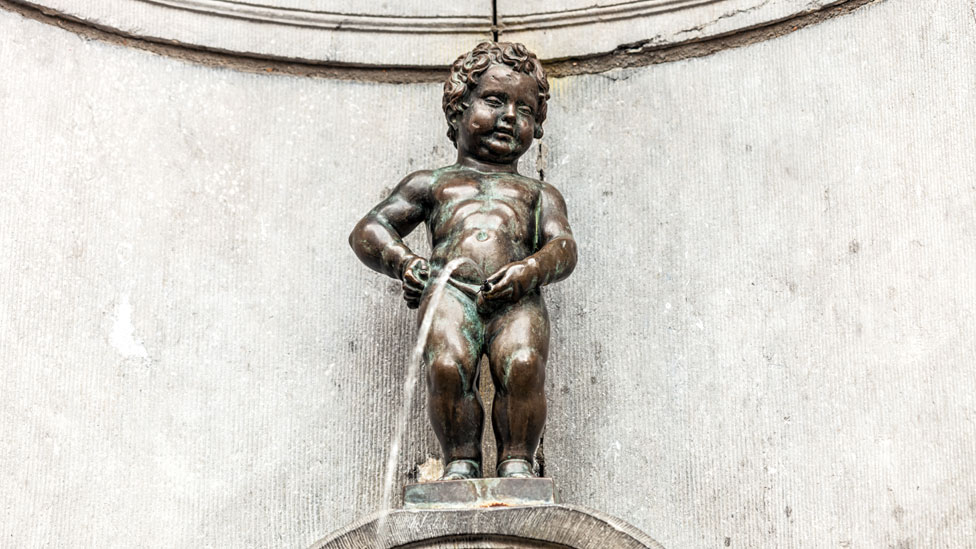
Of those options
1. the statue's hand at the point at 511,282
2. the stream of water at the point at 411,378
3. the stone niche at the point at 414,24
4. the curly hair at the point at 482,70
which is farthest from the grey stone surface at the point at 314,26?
the statue's hand at the point at 511,282

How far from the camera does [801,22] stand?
332cm

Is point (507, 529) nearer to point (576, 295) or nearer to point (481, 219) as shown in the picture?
point (481, 219)

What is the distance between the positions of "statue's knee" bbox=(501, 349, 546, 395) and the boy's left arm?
0.12 meters

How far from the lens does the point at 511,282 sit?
2.63 metres

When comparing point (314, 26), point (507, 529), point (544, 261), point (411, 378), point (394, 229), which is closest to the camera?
point (507, 529)

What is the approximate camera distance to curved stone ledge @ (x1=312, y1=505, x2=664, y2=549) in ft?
8.00

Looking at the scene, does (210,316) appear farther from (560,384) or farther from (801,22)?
(801,22)

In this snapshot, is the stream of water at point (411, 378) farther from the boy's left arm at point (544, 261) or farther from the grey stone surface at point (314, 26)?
the grey stone surface at point (314, 26)

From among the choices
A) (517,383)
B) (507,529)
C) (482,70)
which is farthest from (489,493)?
(482,70)

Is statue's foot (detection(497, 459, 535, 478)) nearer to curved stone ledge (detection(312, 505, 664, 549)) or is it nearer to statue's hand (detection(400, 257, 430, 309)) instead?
curved stone ledge (detection(312, 505, 664, 549))

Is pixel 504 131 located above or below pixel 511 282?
above

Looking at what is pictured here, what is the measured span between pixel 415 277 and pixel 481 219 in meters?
0.18

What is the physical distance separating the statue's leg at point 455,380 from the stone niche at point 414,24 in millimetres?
1008

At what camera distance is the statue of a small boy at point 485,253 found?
2.60 m
